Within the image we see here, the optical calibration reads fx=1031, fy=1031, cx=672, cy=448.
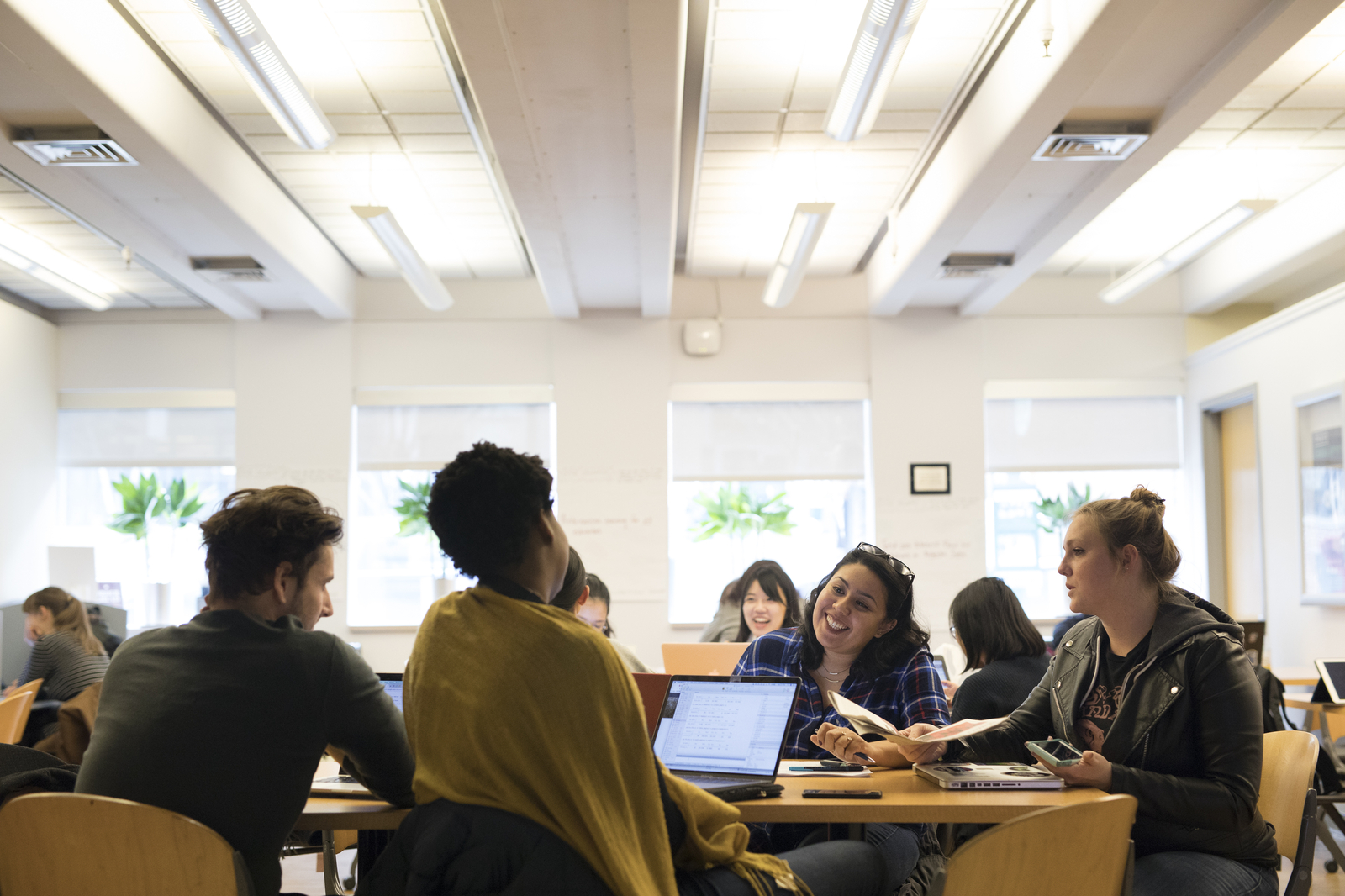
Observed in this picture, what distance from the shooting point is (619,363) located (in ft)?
25.9

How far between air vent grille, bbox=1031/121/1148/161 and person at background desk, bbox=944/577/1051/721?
7.59 feet

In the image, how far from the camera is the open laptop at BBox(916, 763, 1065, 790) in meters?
2.01

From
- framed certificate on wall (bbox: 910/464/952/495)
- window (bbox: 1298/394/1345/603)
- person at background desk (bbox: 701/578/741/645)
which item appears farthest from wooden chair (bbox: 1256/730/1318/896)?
framed certificate on wall (bbox: 910/464/952/495)

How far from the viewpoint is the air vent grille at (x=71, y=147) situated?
14.7ft

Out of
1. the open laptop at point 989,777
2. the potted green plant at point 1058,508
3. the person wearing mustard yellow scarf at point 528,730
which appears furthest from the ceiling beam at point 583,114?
the potted green plant at point 1058,508

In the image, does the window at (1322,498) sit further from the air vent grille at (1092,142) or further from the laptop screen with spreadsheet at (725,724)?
the laptop screen with spreadsheet at (725,724)

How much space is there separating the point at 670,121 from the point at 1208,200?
3.92m

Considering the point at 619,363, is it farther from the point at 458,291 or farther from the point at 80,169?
the point at 80,169

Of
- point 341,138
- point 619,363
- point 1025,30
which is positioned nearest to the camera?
point 1025,30

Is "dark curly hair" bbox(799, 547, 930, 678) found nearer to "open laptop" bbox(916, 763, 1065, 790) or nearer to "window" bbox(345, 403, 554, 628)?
"open laptop" bbox(916, 763, 1065, 790)

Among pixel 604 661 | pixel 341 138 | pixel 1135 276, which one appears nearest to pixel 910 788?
pixel 604 661

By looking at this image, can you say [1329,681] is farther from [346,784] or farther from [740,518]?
[346,784]

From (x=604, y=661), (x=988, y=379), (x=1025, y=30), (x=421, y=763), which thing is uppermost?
(x=1025, y=30)

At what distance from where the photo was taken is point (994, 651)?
124 inches
